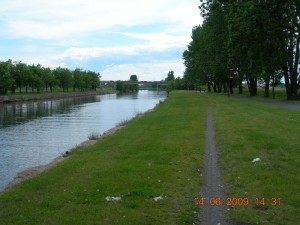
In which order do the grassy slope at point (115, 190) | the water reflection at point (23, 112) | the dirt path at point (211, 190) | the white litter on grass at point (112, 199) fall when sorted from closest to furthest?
the dirt path at point (211, 190) < the grassy slope at point (115, 190) < the white litter on grass at point (112, 199) < the water reflection at point (23, 112)

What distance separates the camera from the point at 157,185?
368 inches

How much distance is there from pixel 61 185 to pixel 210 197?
3.85 m

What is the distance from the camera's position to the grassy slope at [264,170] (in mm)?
7346

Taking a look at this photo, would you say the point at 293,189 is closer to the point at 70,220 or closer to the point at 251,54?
the point at 70,220

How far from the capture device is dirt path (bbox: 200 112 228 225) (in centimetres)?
711

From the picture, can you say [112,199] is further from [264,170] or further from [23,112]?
[23,112]

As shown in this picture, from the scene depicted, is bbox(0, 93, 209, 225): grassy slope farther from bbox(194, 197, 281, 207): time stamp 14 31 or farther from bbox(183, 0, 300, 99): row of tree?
bbox(183, 0, 300, 99): row of tree

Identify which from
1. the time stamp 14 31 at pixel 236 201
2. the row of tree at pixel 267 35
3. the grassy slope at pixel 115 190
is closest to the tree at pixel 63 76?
the row of tree at pixel 267 35

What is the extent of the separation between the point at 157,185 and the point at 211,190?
49.8 inches

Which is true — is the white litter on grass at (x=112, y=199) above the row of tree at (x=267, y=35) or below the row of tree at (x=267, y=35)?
below

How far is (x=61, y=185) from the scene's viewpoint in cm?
1003

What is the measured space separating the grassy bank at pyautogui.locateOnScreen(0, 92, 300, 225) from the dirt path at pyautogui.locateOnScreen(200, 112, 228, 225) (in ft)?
0.59

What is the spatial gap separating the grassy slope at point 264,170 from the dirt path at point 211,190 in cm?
22

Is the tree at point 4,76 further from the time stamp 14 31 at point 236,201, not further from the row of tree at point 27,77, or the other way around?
the time stamp 14 31 at point 236,201
